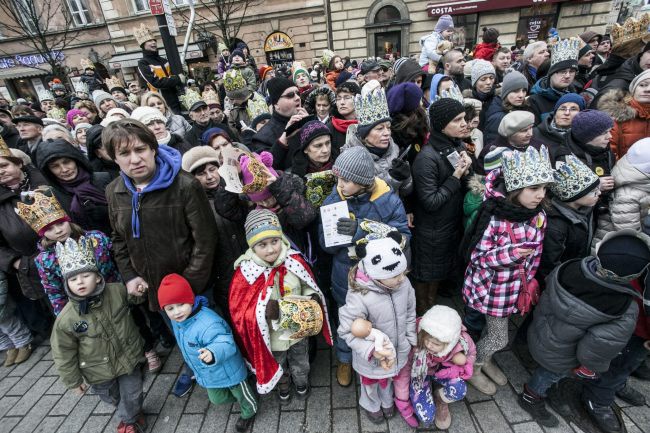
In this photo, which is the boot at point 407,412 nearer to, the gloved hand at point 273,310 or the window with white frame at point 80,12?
the gloved hand at point 273,310

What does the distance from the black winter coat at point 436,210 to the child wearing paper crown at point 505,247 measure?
33 cm

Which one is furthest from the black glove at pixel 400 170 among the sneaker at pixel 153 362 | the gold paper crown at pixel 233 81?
the gold paper crown at pixel 233 81

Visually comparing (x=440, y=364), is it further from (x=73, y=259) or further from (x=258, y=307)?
(x=73, y=259)

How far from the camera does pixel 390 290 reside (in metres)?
2.15

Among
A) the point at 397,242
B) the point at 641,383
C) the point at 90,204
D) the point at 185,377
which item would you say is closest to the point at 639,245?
the point at 397,242

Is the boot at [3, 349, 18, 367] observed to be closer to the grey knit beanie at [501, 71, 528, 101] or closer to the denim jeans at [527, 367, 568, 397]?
A: the denim jeans at [527, 367, 568, 397]

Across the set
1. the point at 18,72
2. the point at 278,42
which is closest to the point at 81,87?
the point at 278,42

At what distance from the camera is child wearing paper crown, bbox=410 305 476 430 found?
7.34 feet

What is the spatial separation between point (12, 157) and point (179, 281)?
237 cm

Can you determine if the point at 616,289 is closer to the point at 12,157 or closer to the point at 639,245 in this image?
the point at 639,245

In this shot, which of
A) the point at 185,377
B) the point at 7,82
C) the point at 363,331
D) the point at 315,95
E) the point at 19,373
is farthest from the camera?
the point at 7,82

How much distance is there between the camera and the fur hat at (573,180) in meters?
2.29

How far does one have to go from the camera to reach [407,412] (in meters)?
2.46

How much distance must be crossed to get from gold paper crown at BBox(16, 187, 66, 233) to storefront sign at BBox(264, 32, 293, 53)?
18.8m
